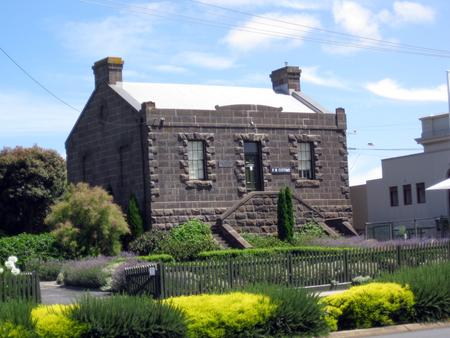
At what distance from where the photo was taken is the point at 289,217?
26922 millimetres

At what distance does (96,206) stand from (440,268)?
45.6 ft

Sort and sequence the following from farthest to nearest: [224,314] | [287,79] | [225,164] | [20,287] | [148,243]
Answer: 1. [287,79]
2. [225,164]
3. [148,243]
4. [20,287]
5. [224,314]

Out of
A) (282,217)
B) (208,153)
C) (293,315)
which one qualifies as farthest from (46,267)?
(293,315)

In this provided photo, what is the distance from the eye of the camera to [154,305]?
1051 cm

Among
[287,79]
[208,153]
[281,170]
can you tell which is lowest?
[281,170]

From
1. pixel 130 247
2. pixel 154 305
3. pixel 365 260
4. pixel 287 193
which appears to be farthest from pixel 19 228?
pixel 154 305

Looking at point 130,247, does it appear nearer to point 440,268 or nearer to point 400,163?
point 440,268

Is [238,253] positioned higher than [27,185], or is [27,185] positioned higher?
[27,185]

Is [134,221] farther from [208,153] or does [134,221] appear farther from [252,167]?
[252,167]

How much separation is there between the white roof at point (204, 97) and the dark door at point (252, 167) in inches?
112

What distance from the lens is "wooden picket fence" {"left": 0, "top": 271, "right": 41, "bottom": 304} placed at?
39.8 feet

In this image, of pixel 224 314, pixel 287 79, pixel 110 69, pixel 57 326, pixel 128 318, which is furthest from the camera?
pixel 287 79

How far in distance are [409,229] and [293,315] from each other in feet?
70.1

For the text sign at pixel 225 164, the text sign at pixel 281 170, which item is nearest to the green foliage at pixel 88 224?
the text sign at pixel 225 164
